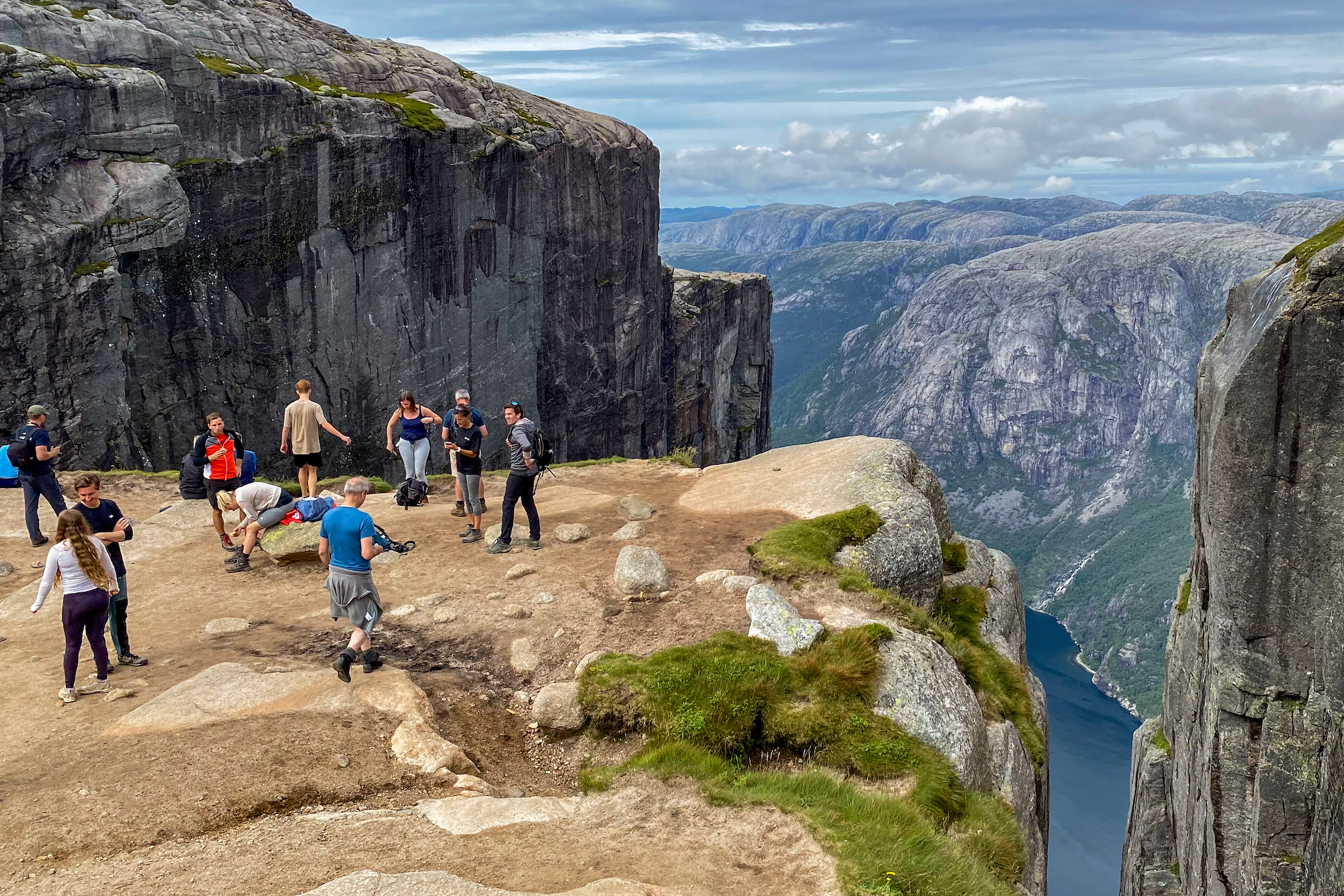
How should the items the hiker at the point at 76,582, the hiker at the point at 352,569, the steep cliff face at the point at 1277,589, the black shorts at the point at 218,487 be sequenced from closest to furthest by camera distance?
the hiker at the point at 76,582 → the hiker at the point at 352,569 → the steep cliff face at the point at 1277,589 → the black shorts at the point at 218,487

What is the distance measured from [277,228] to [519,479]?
6695 centimetres

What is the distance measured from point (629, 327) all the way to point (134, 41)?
231 feet

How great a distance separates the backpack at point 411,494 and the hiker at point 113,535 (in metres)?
12.6

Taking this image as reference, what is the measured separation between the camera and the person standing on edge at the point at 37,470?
25188 millimetres

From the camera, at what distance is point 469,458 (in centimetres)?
2636

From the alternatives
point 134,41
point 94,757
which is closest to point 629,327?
point 134,41

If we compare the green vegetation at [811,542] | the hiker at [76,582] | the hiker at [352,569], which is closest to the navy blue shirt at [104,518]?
the hiker at [76,582]

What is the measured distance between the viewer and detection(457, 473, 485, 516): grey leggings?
86.6 ft

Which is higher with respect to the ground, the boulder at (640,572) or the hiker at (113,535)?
the hiker at (113,535)

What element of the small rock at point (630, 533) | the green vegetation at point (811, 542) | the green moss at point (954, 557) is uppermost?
the green vegetation at point (811, 542)

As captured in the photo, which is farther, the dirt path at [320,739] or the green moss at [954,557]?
the green moss at [954,557]

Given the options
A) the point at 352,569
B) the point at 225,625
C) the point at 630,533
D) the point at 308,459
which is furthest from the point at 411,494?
the point at 352,569

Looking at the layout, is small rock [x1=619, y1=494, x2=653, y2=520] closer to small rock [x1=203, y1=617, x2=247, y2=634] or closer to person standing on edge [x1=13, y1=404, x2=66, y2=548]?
small rock [x1=203, y1=617, x2=247, y2=634]

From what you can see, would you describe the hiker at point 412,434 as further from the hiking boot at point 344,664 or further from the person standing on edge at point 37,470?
the hiking boot at point 344,664
